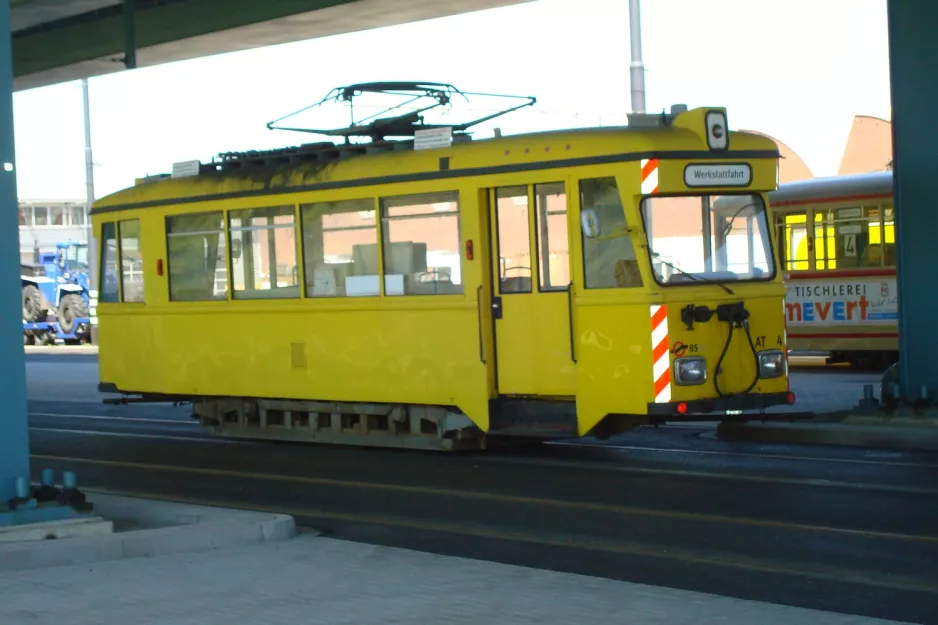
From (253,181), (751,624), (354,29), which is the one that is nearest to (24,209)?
A: (354,29)

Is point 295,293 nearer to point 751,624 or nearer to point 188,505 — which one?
point 188,505

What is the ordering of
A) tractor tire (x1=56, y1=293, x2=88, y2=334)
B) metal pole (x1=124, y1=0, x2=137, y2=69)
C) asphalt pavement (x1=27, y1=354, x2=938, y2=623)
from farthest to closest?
tractor tire (x1=56, y1=293, x2=88, y2=334)
metal pole (x1=124, y1=0, x2=137, y2=69)
asphalt pavement (x1=27, y1=354, x2=938, y2=623)

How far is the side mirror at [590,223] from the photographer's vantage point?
13.4m

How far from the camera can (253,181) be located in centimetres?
1664

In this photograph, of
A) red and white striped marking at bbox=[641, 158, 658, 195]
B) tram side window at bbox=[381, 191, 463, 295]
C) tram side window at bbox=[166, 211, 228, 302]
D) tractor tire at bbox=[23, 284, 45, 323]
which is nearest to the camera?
red and white striped marking at bbox=[641, 158, 658, 195]

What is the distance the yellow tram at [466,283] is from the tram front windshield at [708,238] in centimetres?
2

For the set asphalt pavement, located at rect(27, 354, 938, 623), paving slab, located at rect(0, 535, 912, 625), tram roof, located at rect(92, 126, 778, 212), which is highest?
tram roof, located at rect(92, 126, 778, 212)

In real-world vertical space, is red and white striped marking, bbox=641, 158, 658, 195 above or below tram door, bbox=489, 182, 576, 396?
above

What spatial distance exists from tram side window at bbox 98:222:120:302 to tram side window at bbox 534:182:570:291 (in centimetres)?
693

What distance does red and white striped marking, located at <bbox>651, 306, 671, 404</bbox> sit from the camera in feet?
42.7

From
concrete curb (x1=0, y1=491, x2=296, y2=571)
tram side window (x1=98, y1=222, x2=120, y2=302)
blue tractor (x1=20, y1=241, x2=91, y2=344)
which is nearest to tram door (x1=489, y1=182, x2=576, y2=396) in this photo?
concrete curb (x1=0, y1=491, x2=296, y2=571)

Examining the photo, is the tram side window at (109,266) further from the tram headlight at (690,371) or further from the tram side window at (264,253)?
the tram headlight at (690,371)

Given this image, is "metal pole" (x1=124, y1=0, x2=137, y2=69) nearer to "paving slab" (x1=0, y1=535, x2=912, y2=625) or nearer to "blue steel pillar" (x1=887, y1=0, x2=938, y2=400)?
"blue steel pillar" (x1=887, y1=0, x2=938, y2=400)

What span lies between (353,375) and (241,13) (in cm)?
836
